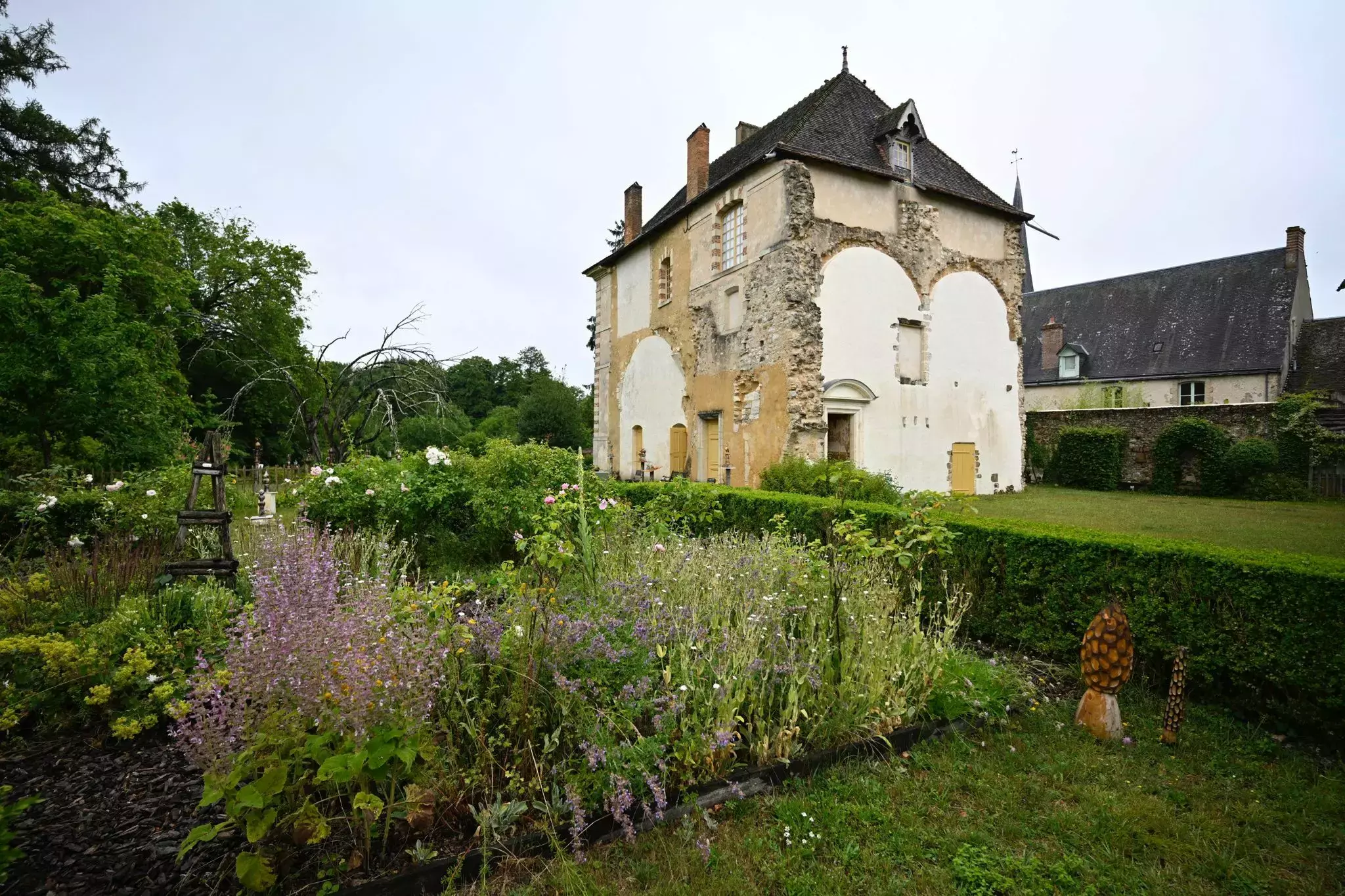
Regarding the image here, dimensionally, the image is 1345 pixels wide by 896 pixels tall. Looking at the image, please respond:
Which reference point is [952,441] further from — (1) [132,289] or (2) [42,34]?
(2) [42,34]

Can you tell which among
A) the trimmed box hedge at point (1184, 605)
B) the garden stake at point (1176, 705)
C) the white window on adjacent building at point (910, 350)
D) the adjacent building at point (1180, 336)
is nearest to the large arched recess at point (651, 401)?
the white window on adjacent building at point (910, 350)

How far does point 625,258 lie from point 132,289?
12916mm

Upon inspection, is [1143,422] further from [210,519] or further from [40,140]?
[40,140]

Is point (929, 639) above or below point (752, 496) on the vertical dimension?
Result: below

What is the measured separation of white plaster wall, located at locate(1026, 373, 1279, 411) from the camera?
2289 cm

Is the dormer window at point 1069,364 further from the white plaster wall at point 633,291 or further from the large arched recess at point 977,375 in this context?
the white plaster wall at point 633,291

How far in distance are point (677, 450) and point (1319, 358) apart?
26.7 meters

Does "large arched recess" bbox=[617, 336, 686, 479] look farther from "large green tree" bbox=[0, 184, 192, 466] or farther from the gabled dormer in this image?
"large green tree" bbox=[0, 184, 192, 466]

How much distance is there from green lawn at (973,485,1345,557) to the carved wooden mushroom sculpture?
4557 millimetres

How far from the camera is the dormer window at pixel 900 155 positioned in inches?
564

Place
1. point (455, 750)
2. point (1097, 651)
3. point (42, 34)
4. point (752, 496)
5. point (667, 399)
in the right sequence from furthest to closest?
1. point (667, 399)
2. point (42, 34)
3. point (752, 496)
4. point (1097, 651)
5. point (455, 750)

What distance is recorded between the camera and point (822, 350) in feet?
43.8

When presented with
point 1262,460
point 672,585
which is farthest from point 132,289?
point 1262,460

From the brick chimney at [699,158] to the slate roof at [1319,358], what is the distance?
24.4 m
